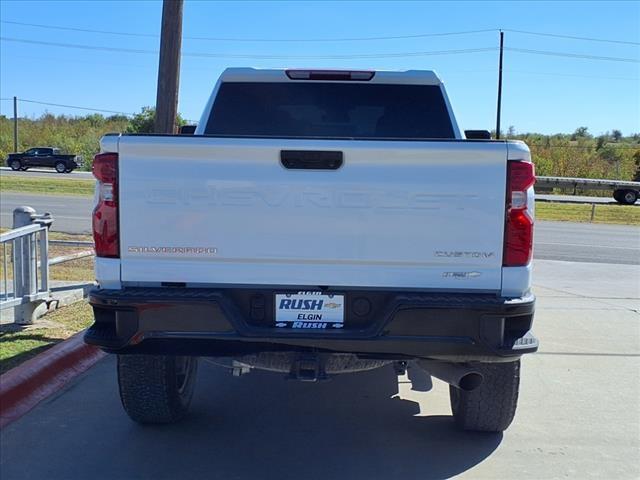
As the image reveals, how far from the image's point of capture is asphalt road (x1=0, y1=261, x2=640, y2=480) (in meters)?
4.14

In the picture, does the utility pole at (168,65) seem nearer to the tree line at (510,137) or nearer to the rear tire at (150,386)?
the rear tire at (150,386)

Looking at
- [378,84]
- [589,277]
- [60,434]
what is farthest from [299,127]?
[589,277]

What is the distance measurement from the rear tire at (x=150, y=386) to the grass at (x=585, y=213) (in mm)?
22219

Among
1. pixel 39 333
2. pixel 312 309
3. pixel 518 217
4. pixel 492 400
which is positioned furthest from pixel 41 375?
pixel 518 217

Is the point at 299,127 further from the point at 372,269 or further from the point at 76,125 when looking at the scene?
the point at 76,125

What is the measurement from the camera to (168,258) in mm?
3725

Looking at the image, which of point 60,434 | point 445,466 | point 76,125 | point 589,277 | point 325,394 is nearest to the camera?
point 445,466

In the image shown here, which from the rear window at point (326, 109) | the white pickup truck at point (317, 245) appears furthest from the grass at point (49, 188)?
the white pickup truck at point (317, 245)

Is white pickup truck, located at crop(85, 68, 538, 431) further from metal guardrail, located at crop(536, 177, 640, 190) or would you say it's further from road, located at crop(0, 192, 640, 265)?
metal guardrail, located at crop(536, 177, 640, 190)

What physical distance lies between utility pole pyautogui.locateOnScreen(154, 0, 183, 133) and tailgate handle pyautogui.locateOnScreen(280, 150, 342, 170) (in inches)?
246

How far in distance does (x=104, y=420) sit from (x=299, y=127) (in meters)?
→ 2.64

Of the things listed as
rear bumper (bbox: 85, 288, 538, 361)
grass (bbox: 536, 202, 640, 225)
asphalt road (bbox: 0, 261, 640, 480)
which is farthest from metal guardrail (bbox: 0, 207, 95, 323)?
grass (bbox: 536, 202, 640, 225)

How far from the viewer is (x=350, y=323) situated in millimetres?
3738

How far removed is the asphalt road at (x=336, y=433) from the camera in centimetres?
414
